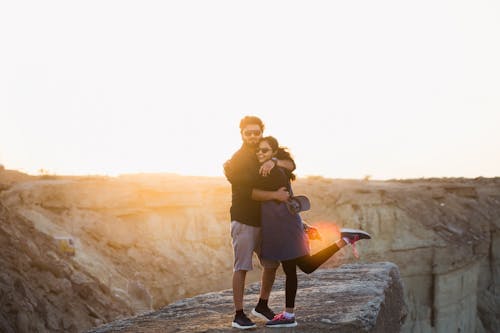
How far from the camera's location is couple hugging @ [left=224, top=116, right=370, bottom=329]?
580 centimetres

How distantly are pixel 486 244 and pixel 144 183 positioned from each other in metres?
21.7

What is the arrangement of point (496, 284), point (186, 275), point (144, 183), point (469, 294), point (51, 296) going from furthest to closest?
point (496, 284) → point (469, 294) → point (144, 183) → point (186, 275) → point (51, 296)

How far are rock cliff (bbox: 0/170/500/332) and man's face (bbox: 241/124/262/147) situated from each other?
20.8 ft

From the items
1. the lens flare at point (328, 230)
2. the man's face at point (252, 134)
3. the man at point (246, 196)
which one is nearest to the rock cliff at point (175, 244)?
the lens flare at point (328, 230)

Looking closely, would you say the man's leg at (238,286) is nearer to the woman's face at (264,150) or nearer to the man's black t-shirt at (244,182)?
the man's black t-shirt at (244,182)

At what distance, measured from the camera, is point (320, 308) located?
22.7ft

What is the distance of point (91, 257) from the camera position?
56.5ft

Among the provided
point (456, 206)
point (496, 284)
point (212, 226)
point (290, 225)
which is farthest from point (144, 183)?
point (496, 284)

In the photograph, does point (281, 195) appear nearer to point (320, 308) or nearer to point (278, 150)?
point (278, 150)

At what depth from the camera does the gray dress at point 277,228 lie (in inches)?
231

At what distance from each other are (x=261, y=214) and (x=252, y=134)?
2.74 feet

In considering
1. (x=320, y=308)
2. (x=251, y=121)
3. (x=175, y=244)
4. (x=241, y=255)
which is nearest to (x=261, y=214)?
(x=241, y=255)

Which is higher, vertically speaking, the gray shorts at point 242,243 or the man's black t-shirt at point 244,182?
the man's black t-shirt at point 244,182

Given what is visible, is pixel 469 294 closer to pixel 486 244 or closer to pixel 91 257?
pixel 486 244
